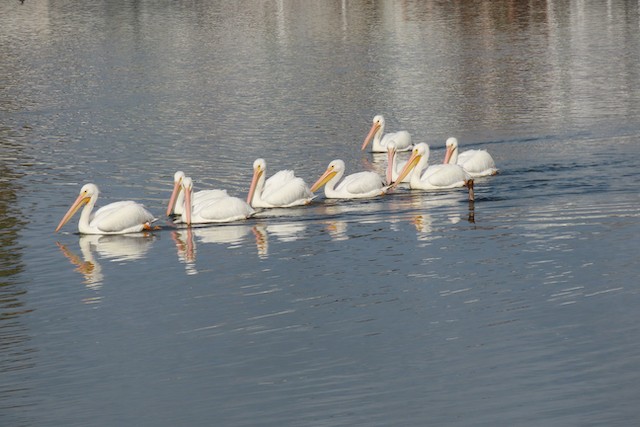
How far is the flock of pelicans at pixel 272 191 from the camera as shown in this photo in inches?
670

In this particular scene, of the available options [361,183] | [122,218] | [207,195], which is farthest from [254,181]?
[122,218]

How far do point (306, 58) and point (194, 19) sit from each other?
1818cm

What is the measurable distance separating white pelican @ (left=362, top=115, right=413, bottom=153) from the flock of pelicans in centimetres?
243

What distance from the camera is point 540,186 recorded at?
18922mm

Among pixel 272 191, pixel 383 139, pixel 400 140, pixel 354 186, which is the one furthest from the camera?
pixel 383 139

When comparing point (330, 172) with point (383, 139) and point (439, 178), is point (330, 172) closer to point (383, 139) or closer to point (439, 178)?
point (439, 178)

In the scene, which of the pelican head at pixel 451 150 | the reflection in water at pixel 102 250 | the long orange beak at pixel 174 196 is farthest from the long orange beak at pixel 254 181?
the pelican head at pixel 451 150

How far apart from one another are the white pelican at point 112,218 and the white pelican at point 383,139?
22.6 feet

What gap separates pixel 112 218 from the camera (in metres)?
16.9

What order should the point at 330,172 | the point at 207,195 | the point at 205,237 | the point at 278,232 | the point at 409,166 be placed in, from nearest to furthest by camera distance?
the point at 205,237 → the point at 278,232 → the point at 207,195 → the point at 330,172 → the point at 409,166

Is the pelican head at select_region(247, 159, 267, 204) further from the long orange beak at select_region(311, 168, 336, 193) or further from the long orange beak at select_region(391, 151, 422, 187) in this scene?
the long orange beak at select_region(391, 151, 422, 187)

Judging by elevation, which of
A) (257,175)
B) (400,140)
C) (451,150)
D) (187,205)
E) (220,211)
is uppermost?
(400,140)

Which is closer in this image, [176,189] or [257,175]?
[176,189]

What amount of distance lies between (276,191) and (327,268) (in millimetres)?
3744
